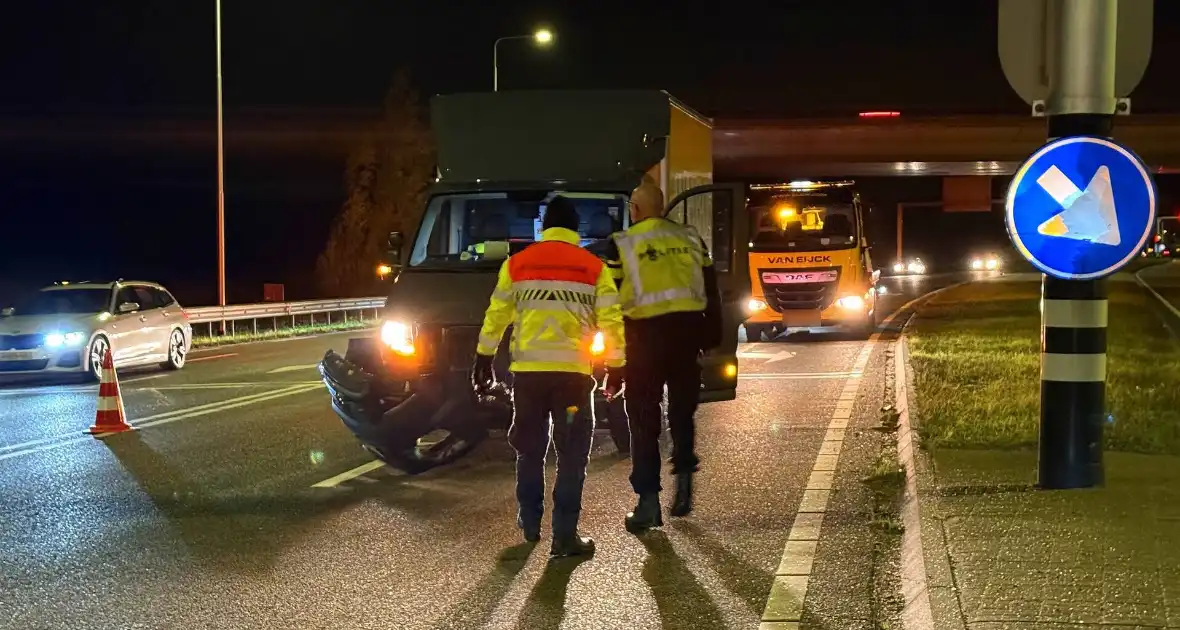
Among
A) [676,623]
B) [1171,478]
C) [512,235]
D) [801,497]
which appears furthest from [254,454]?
[1171,478]

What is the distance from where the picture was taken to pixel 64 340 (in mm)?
16766

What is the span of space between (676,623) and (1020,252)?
121 inches

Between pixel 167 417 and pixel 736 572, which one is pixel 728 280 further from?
pixel 167 417

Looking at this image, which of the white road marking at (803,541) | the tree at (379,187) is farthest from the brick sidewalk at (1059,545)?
the tree at (379,187)

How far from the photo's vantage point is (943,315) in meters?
25.7

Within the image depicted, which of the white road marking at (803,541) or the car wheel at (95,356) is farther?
the car wheel at (95,356)

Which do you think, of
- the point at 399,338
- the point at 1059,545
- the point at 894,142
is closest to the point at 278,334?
the point at 399,338

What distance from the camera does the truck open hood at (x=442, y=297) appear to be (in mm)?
8844

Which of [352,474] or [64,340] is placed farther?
[64,340]

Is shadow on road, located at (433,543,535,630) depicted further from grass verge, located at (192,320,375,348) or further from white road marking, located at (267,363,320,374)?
grass verge, located at (192,320,375,348)

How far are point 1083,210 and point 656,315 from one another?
8.04 ft

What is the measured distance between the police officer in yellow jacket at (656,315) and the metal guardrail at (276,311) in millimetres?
18243

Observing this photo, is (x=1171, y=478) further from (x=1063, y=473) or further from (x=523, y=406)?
(x=523, y=406)

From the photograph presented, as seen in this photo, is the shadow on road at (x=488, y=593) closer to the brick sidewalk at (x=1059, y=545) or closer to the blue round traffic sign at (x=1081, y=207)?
the brick sidewalk at (x=1059, y=545)
